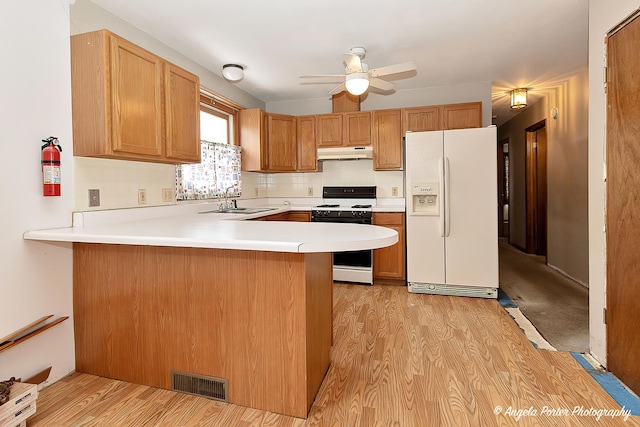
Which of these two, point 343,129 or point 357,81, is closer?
point 357,81

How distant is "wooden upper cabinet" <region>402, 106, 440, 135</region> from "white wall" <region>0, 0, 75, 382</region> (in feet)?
11.0

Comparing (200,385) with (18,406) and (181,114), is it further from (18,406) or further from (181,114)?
(181,114)

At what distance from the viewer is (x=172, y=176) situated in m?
3.13

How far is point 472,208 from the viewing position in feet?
11.4

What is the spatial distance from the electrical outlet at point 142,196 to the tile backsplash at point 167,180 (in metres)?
0.02

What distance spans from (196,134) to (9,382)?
194 centimetres

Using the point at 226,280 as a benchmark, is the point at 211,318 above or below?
below

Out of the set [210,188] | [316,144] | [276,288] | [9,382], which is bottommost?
[9,382]

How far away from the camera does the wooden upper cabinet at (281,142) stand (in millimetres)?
4434

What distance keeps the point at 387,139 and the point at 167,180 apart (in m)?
2.62

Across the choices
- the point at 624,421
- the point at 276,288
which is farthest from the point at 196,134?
the point at 624,421

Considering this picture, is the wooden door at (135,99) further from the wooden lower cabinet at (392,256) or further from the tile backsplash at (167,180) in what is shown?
the wooden lower cabinet at (392,256)

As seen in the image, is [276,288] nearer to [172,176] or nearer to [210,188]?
[172,176]

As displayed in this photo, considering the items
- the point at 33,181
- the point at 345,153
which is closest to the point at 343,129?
the point at 345,153
